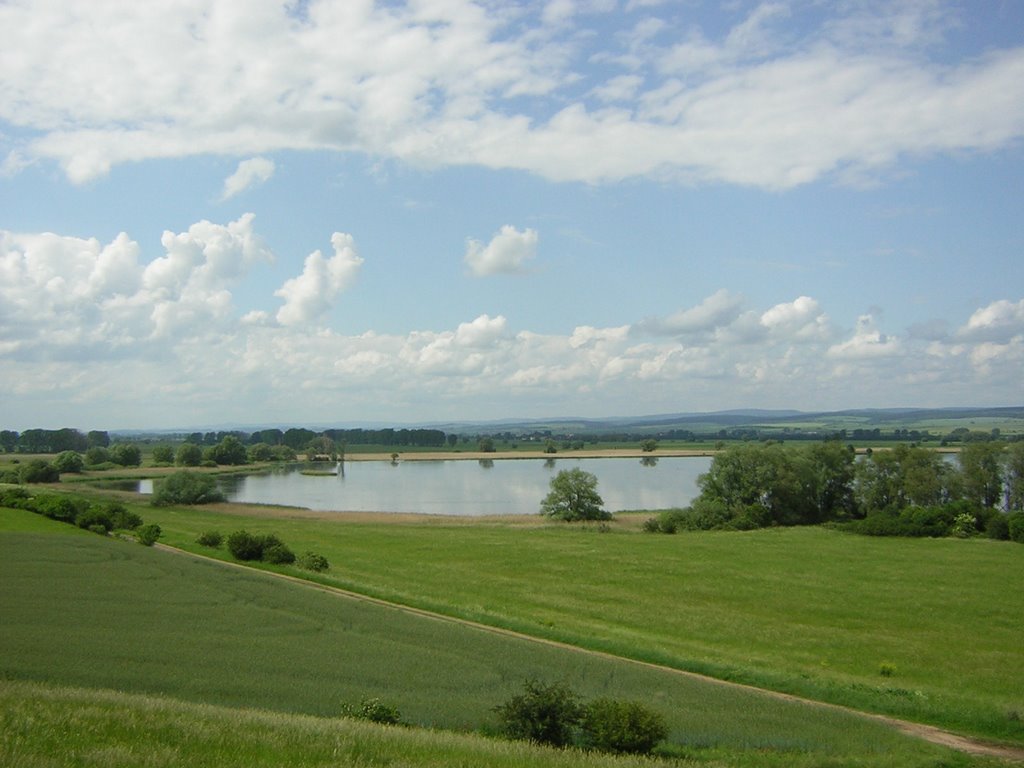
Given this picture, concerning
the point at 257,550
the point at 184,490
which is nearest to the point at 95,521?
the point at 257,550

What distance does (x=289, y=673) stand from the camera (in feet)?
49.4

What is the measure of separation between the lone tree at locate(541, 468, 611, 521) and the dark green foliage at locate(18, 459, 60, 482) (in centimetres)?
6241

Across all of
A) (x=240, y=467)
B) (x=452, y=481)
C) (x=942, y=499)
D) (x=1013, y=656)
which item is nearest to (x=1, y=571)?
(x=1013, y=656)

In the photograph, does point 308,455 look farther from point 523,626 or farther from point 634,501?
point 523,626

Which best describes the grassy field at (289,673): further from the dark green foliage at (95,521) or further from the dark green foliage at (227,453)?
the dark green foliage at (227,453)

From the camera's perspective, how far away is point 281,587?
86.0ft

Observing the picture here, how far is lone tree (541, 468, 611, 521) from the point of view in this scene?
223 feet

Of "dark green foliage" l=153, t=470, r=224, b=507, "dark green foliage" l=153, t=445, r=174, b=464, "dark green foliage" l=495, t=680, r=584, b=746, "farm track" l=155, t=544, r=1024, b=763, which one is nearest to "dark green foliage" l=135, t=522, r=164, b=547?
"farm track" l=155, t=544, r=1024, b=763

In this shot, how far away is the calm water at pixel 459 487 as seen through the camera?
83.6 meters

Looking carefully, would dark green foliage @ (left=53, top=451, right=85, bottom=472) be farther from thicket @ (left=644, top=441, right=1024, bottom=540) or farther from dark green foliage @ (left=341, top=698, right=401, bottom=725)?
dark green foliage @ (left=341, top=698, right=401, bottom=725)

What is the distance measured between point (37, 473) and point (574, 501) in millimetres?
65480

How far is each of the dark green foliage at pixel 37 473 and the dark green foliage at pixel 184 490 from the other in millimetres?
22705

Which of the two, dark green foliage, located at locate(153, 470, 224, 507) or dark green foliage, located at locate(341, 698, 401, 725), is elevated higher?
dark green foliage, located at locate(341, 698, 401, 725)

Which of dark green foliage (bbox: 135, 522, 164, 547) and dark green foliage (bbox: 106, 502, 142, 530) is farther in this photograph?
dark green foliage (bbox: 106, 502, 142, 530)
